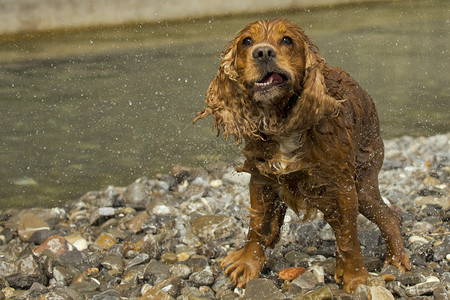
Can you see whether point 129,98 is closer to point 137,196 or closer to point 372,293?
point 137,196

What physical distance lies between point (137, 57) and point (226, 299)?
4.91 metres

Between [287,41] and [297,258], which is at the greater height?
[287,41]

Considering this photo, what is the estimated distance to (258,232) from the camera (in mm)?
4172

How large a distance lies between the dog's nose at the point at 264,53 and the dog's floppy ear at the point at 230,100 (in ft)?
0.82

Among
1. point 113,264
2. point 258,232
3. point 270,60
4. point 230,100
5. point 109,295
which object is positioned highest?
point 270,60

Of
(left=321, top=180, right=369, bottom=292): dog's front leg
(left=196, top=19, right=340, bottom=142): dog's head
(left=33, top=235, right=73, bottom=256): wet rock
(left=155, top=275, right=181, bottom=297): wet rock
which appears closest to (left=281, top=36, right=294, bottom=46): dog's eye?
(left=196, top=19, right=340, bottom=142): dog's head

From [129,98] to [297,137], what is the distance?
4399 mm

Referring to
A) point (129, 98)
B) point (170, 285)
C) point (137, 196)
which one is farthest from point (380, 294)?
point (129, 98)

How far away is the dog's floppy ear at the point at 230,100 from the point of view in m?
3.56

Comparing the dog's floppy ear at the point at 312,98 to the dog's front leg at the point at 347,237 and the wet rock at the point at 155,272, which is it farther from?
the wet rock at the point at 155,272

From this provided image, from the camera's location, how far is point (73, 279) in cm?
438

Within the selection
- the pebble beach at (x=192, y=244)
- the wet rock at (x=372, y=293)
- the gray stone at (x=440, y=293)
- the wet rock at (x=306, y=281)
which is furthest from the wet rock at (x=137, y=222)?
the gray stone at (x=440, y=293)

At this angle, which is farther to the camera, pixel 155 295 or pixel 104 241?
pixel 104 241

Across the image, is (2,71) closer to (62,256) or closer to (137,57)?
(137,57)
